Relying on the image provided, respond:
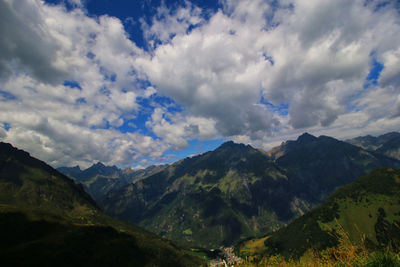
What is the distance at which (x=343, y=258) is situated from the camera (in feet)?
40.2

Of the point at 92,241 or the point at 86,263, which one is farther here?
the point at 92,241

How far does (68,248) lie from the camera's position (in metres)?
171

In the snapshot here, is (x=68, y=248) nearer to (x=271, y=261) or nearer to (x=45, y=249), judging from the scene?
(x=45, y=249)

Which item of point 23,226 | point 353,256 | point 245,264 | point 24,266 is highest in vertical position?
point 353,256

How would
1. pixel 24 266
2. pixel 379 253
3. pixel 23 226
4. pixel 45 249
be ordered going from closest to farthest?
pixel 379 253
pixel 24 266
pixel 45 249
pixel 23 226

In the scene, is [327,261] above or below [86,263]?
above

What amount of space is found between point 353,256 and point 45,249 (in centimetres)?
21797

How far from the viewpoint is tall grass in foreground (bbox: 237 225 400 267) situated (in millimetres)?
10898

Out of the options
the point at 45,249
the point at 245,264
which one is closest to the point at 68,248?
the point at 45,249

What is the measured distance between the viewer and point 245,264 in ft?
45.3

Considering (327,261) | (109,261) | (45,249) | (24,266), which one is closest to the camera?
(327,261)

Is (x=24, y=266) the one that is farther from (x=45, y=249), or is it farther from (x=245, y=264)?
(x=245, y=264)

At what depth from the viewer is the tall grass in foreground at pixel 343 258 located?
10.9 meters

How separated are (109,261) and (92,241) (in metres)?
30.8
